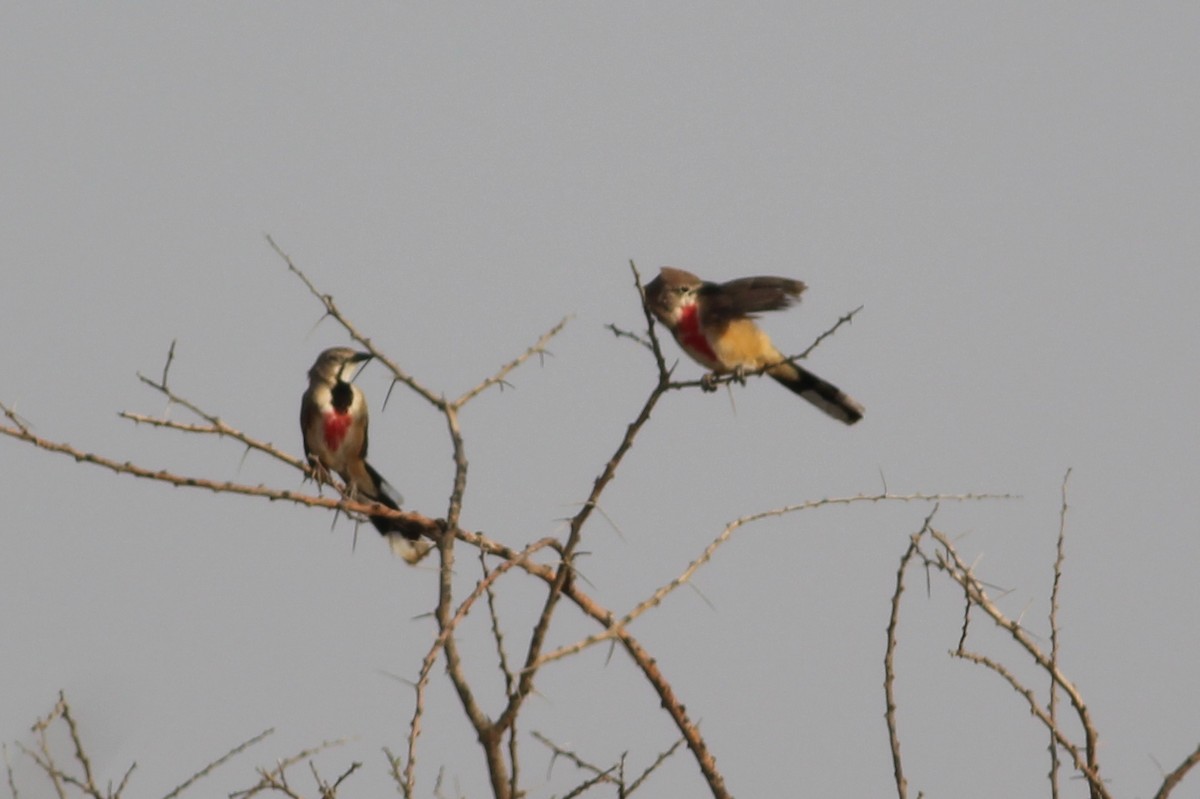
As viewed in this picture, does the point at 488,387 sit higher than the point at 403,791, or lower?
higher

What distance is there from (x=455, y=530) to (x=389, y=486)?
333 centimetres

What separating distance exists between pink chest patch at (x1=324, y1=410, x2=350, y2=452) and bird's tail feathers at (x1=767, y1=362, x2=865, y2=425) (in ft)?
6.23

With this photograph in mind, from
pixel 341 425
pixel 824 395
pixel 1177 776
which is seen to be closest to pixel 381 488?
pixel 341 425

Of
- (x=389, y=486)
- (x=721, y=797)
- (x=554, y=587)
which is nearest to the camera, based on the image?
(x=554, y=587)

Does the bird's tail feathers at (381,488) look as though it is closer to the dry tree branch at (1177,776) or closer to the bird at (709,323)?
the bird at (709,323)

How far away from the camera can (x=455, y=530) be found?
315 cm

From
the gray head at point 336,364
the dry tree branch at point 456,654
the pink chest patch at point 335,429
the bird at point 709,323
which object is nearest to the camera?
the dry tree branch at point 456,654

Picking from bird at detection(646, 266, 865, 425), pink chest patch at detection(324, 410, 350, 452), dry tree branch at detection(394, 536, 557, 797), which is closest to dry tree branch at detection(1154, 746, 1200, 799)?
dry tree branch at detection(394, 536, 557, 797)

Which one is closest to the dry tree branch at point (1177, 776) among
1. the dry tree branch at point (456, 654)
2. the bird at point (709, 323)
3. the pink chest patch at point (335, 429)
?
the dry tree branch at point (456, 654)

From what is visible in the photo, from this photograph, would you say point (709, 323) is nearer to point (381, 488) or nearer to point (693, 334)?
point (693, 334)

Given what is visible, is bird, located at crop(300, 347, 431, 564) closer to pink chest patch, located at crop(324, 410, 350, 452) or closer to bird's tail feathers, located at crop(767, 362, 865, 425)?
pink chest patch, located at crop(324, 410, 350, 452)

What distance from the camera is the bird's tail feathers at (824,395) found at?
21.1 feet

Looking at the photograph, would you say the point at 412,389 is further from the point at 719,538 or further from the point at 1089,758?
the point at 1089,758

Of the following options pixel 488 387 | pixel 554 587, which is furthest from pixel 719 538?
pixel 488 387
